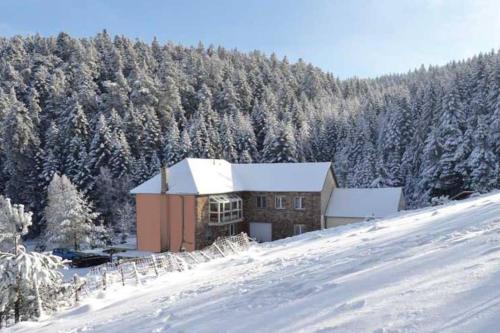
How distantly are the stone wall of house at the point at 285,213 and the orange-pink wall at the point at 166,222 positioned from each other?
517 centimetres

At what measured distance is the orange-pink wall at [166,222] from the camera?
26.5m

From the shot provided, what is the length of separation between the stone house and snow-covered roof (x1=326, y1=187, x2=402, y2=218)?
22.5 inches

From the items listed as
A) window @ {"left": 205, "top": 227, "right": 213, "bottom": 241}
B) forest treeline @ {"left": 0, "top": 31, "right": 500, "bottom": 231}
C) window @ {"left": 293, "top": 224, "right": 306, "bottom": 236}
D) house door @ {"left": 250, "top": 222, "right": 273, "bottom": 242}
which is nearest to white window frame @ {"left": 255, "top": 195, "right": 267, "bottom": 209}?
house door @ {"left": 250, "top": 222, "right": 273, "bottom": 242}

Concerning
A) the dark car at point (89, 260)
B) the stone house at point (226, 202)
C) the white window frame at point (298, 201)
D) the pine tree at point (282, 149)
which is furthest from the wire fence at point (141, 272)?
the pine tree at point (282, 149)

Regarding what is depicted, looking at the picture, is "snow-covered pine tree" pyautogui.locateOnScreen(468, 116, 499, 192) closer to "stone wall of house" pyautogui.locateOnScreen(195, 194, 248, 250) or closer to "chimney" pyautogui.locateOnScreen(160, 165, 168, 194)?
"stone wall of house" pyautogui.locateOnScreen(195, 194, 248, 250)

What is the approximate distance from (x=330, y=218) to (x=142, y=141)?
38.0 meters

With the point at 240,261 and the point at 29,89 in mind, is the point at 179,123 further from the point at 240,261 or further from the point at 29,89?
the point at 240,261

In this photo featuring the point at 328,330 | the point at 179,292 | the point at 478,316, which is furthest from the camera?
the point at 179,292

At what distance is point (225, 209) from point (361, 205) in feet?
29.9

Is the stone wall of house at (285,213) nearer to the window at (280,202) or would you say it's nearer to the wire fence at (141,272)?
the window at (280,202)

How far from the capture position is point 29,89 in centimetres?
7438

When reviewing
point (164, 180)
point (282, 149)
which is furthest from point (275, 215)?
point (282, 149)

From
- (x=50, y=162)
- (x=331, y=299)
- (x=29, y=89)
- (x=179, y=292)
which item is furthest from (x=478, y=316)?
(x=29, y=89)

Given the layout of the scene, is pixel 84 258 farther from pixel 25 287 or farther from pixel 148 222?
pixel 25 287
